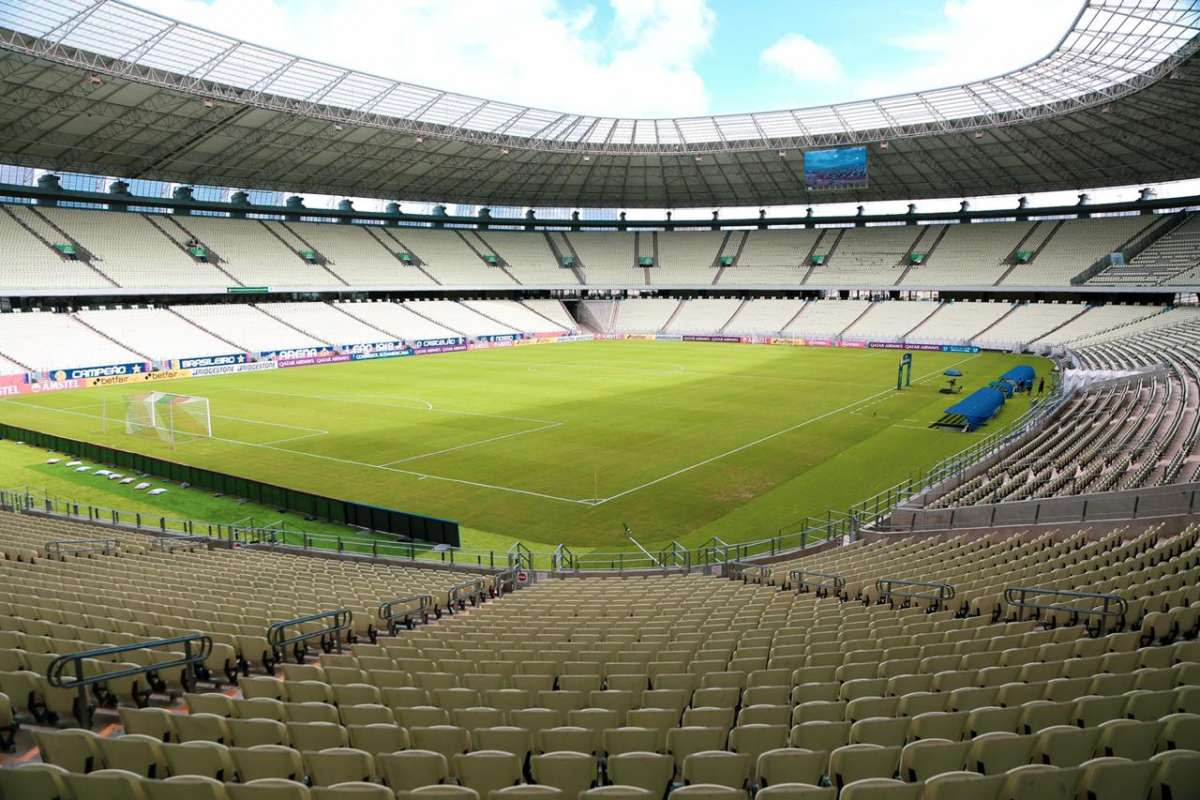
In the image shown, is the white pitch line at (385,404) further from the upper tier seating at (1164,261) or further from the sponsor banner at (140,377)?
the upper tier seating at (1164,261)

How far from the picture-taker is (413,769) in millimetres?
5523

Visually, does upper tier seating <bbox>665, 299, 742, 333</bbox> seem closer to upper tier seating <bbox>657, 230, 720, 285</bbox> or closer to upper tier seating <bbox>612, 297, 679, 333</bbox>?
upper tier seating <bbox>612, 297, 679, 333</bbox>

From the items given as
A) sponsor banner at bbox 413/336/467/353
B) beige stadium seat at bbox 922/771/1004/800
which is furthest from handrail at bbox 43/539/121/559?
sponsor banner at bbox 413/336/467/353

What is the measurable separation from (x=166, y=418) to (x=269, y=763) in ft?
126

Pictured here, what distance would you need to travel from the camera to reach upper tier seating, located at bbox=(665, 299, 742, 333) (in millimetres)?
97562

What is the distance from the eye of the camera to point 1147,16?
36938mm

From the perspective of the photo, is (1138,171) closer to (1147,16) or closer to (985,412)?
(1147,16)

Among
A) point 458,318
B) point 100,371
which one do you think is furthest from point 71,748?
point 458,318

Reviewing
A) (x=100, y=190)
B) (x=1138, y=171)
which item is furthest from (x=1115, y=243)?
(x=100, y=190)

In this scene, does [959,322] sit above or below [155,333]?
above

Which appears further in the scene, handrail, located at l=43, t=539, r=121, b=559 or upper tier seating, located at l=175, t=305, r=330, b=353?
upper tier seating, located at l=175, t=305, r=330, b=353

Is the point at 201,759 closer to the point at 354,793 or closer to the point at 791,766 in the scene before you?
the point at 354,793

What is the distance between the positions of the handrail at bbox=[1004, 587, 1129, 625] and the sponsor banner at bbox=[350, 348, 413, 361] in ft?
220

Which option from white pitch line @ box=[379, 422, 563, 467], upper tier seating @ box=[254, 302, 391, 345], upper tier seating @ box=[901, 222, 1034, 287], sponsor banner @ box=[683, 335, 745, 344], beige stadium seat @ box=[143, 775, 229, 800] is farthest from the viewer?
sponsor banner @ box=[683, 335, 745, 344]
